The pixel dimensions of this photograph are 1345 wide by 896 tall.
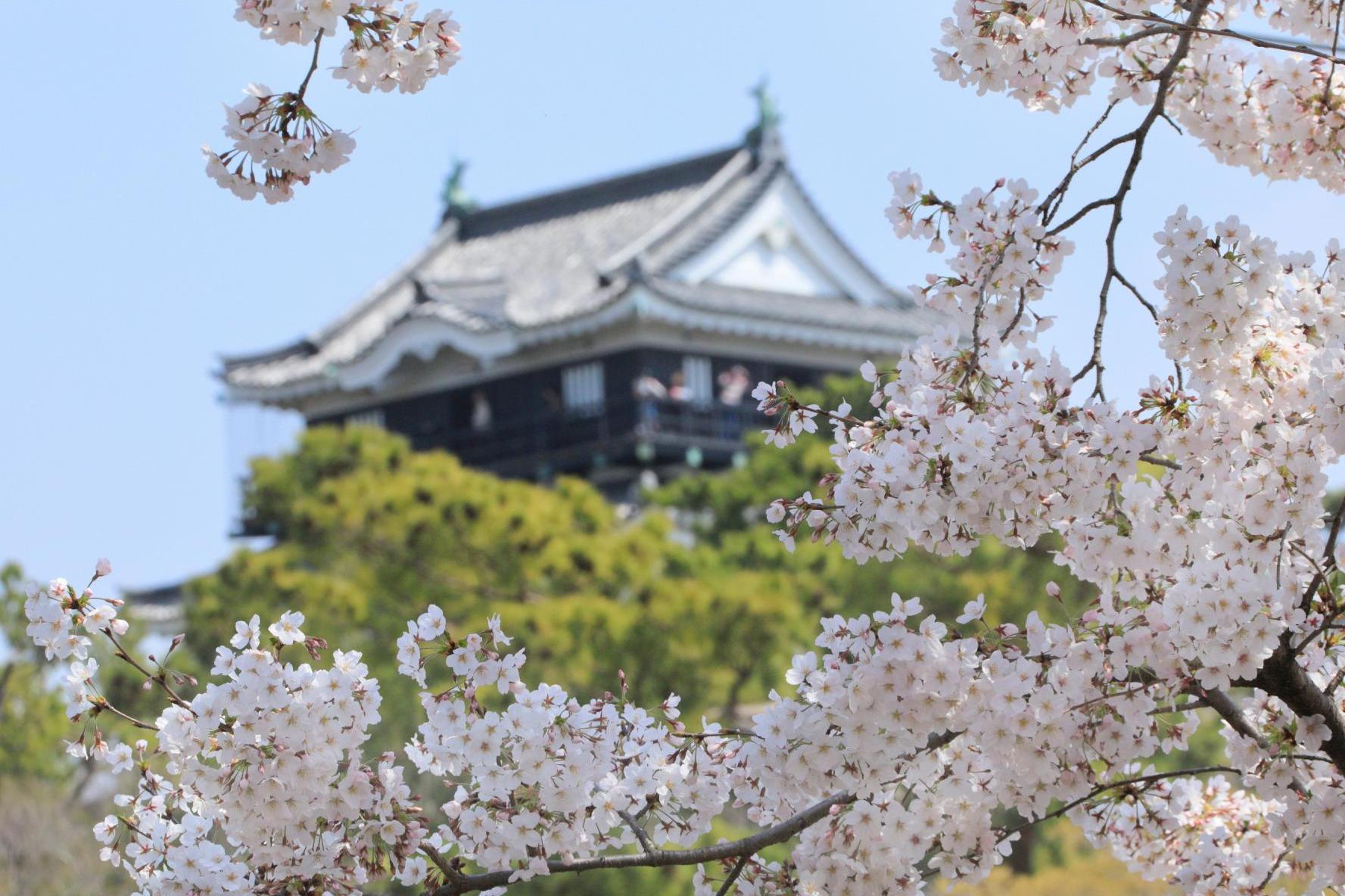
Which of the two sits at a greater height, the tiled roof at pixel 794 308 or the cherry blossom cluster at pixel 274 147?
the tiled roof at pixel 794 308

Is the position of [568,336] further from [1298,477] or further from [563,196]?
[1298,477]

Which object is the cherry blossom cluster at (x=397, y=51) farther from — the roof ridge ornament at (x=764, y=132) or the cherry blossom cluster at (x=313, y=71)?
the roof ridge ornament at (x=764, y=132)

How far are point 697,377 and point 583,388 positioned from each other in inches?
52.2

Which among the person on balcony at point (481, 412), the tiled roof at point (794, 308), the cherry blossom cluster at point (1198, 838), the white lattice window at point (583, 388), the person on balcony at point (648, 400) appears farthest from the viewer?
the person on balcony at point (481, 412)

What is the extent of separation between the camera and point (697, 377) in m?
21.0

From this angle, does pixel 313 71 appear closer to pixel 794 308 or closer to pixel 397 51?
pixel 397 51

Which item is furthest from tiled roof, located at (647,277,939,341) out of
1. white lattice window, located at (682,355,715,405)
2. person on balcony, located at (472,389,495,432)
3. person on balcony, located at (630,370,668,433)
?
person on balcony, located at (472,389,495,432)

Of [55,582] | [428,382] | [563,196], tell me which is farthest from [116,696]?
[55,582]

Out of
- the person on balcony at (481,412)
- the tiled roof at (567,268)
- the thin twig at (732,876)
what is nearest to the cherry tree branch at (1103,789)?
the thin twig at (732,876)

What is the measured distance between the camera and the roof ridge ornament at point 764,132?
76.2 ft

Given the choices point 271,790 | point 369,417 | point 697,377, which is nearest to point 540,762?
point 271,790

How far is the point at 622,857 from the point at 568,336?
17.3 m

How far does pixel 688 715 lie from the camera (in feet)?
44.1

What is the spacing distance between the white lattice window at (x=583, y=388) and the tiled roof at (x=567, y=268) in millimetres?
767
